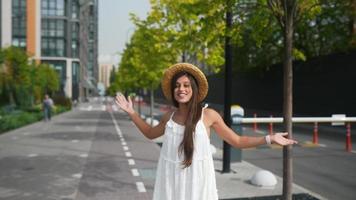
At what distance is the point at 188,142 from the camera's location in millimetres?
3660

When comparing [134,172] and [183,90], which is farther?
[134,172]

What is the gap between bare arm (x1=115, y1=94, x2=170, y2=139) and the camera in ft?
13.4

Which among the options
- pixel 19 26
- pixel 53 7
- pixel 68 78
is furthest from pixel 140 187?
pixel 68 78

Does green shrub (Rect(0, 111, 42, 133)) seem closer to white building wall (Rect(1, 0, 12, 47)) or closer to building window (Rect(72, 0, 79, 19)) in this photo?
white building wall (Rect(1, 0, 12, 47))

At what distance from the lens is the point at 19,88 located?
40938 millimetres

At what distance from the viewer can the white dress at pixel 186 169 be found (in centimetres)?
374

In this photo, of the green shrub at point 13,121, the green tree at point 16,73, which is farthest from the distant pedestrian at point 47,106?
the green tree at point 16,73

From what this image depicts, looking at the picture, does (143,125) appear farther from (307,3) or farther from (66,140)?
(66,140)

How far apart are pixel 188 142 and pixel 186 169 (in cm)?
24

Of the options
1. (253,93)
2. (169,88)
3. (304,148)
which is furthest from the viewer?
(253,93)

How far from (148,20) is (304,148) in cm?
903

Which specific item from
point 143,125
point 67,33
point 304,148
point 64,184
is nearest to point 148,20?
point 304,148

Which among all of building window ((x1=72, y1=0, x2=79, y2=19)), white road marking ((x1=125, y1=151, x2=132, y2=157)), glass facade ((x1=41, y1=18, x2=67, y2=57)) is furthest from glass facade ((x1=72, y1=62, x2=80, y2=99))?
white road marking ((x1=125, y1=151, x2=132, y2=157))

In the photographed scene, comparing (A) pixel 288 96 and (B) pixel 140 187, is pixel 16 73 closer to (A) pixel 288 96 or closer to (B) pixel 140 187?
(B) pixel 140 187
